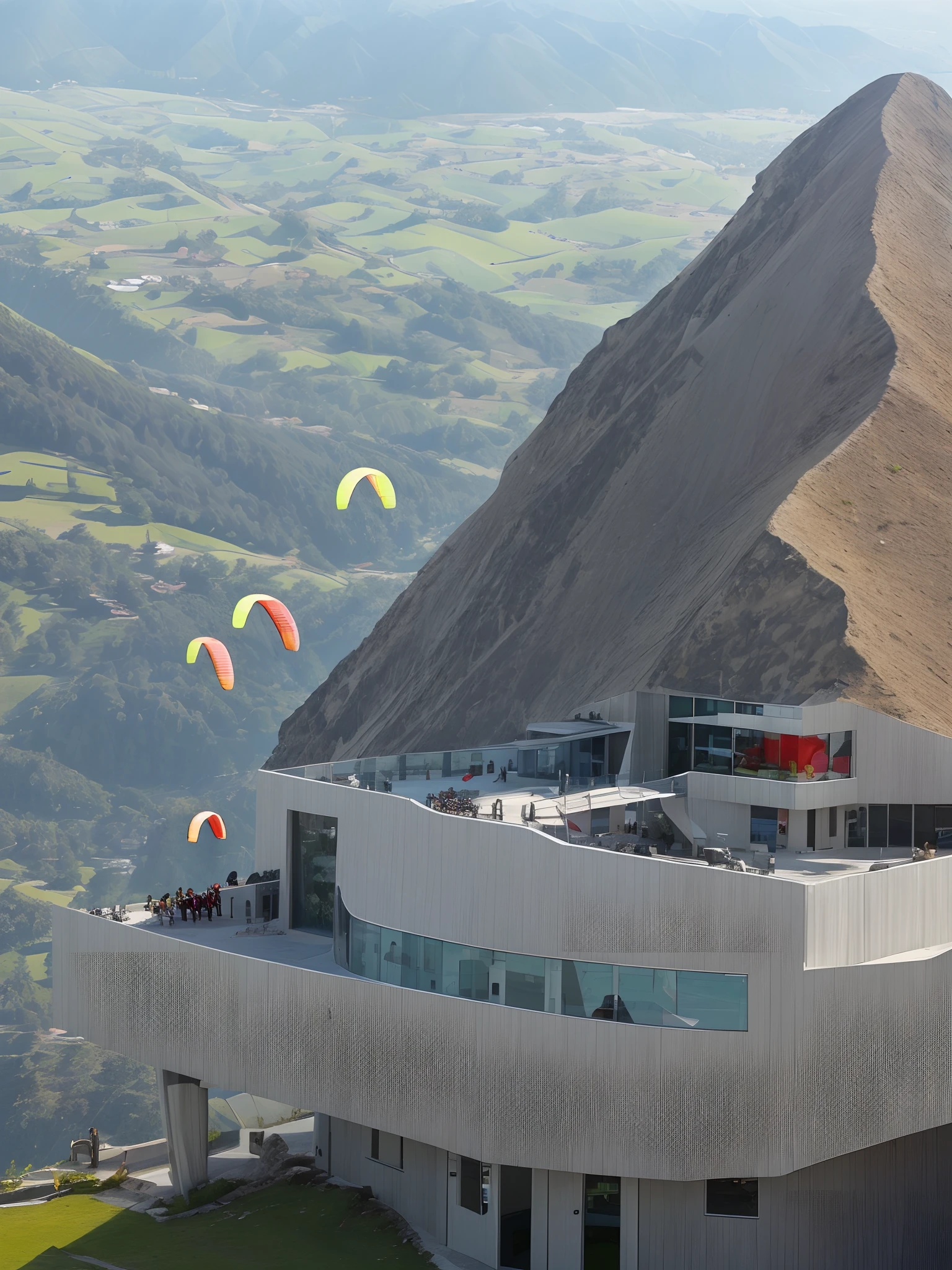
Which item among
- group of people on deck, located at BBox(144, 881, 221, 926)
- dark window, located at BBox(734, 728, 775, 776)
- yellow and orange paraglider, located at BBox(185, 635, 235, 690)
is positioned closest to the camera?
dark window, located at BBox(734, 728, 775, 776)

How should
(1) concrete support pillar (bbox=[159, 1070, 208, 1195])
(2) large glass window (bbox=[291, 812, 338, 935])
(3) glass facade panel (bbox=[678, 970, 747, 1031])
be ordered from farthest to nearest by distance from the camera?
(2) large glass window (bbox=[291, 812, 338, 935]) < (1) concrete support pillar (bbox=[159, 1070, 208, 1195]) < (3) glass facade panel (bbox=[678, 970, 747, 1031])

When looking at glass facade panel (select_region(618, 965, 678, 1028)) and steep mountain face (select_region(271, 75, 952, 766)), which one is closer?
glass facade panel (select_region(618, 965, 678, 1028))

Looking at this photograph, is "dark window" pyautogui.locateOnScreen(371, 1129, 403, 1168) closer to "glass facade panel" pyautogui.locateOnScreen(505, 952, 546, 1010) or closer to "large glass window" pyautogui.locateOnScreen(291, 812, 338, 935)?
"large glass window" pyautogui.locateOnScreen(291, 812, 338, 935)

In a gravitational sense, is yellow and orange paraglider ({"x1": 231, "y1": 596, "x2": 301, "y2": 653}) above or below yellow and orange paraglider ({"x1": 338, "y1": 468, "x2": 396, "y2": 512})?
below

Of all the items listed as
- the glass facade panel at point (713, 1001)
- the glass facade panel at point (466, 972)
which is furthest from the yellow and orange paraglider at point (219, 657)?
the glass facade panel at point (713, 1001)

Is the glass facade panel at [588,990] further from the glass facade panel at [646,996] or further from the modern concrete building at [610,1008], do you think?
the glass facade panel at [646,996]

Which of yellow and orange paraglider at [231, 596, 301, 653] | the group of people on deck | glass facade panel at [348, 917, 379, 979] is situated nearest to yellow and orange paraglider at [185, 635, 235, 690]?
yellow and orange paraglider at [231, 596, 301, 653]
